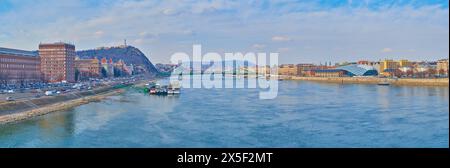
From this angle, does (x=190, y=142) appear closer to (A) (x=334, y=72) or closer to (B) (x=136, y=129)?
(B) (x=136, y=129)

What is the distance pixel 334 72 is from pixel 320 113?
51.9ft

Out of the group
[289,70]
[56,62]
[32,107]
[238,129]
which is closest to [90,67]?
[56,62]

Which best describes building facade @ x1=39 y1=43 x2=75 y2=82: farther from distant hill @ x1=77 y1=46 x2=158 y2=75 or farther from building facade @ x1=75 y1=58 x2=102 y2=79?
distant hill @ x1=77 y1=46 x2=158 y2=75

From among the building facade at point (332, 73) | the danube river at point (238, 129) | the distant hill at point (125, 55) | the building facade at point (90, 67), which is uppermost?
the distant hill at point (125, 55)

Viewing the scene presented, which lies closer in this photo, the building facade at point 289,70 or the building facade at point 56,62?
the building facade at point 56,62

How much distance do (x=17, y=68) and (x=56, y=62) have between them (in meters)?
1.91

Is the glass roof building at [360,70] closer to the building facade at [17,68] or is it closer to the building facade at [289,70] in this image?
the building facade at [289,70]

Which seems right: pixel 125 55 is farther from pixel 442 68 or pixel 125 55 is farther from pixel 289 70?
pixel 442 68

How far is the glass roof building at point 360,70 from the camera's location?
1976 centimetres

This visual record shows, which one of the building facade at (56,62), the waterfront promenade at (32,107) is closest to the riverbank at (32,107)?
the waterfront promenade at (32,107)

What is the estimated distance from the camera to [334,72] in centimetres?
2031

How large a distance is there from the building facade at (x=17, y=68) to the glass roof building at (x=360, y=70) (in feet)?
43.1

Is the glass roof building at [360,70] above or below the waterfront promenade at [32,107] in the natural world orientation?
above
